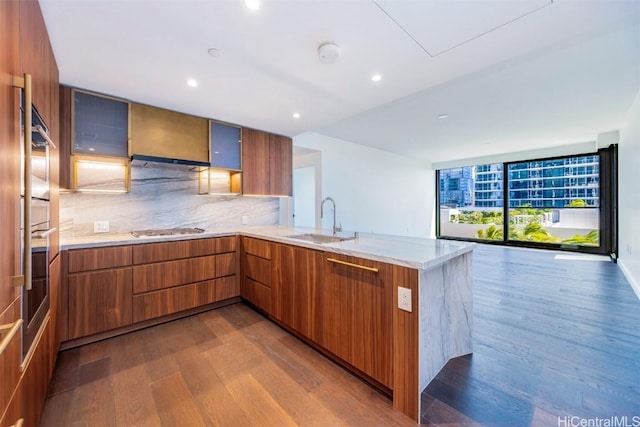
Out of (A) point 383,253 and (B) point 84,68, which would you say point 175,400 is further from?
(B) point 84,68

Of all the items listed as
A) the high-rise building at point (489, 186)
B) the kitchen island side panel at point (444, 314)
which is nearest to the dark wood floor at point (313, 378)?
the kitchen island side panel at point (444, 314)

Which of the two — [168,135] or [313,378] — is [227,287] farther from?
[168,135]

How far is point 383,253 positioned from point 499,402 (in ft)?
3.61

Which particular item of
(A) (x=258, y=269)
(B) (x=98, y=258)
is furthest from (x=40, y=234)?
(A) (x=258, y=269)

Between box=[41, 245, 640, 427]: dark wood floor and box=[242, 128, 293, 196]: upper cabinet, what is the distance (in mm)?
1722

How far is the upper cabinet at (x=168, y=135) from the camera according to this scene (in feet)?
8.65

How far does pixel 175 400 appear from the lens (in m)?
1.58

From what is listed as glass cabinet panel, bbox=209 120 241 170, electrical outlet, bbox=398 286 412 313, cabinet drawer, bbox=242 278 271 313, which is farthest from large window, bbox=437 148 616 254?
cabinet drawer, bbox=242 278 271 313

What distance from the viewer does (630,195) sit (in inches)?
152

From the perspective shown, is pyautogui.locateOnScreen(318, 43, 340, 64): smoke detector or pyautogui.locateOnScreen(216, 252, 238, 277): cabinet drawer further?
pyautogui.locateOnScreen(216, 252, 238, 277): cabinet drawer

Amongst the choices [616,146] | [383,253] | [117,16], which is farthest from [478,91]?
[616,146]

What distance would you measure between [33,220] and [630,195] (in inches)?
257

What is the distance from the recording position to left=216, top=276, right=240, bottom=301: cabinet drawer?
2895 mm

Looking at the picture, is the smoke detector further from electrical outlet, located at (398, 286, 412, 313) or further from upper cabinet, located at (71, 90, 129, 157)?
upper cabinet, located at (71, 90, 129, 157)
